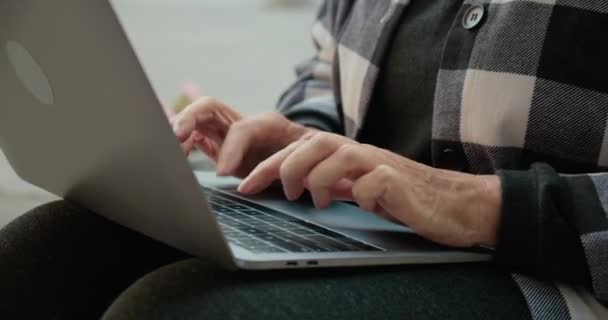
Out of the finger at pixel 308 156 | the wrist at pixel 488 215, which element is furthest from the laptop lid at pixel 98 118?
the wrist at pixel 488 215

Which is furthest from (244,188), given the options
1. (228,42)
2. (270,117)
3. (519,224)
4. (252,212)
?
(228,42)

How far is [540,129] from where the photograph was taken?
593mm

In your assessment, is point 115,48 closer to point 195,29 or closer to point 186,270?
point 186,270

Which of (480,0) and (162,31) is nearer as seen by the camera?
(480,0)

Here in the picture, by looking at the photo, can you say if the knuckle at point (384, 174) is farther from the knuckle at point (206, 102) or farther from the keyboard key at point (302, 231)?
the knuckle at point (206, 102)

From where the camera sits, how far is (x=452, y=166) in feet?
2.22

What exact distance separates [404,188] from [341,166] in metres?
0.05

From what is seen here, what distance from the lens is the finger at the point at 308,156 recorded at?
0.52m

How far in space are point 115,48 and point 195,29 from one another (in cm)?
139

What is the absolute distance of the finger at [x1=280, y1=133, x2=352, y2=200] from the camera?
52 centimetres

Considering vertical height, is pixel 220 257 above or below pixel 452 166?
above

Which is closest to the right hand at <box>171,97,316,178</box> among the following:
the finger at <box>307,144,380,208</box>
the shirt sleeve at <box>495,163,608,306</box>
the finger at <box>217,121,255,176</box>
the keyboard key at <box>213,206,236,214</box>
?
the finger at <box>217,121,255,176</box>

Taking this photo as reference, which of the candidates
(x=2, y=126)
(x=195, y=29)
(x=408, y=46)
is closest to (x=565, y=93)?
(x=408, y=46)

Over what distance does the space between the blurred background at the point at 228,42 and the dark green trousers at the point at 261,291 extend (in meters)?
1.12
